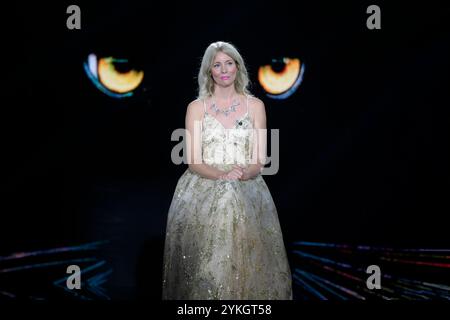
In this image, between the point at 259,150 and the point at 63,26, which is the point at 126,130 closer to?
the point at 63,26

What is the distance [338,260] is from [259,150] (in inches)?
94.6

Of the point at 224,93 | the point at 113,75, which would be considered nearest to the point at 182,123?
the point at 113,75

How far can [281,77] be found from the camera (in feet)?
16.1

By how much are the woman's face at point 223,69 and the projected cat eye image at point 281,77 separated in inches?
63.4

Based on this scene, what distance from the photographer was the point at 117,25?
475 centimetres

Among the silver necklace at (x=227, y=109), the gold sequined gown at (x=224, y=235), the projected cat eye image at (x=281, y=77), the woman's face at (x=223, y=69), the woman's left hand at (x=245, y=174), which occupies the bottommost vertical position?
the gold sequined gown at (x=224, y=235)

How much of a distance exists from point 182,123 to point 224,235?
204 cm

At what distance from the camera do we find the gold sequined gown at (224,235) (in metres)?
3.05

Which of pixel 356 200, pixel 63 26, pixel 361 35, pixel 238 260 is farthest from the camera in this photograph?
pixel 356 200

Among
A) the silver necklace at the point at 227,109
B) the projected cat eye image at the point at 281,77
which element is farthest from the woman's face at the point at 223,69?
the projected cat eye image at the point at 281,77

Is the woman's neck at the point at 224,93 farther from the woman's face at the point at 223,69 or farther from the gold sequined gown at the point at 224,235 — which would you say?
the gold sequined gown at the point at 224,235

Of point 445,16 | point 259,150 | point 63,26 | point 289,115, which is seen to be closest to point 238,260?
point 259,150

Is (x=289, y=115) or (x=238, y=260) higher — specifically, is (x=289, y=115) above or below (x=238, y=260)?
above

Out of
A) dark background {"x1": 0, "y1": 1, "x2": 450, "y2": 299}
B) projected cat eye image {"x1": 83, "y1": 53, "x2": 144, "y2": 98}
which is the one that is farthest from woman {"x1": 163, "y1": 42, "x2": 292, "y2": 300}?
projected cat eye image {"x1": 83, "y1": 53, "x2": 144, "y2": 98}
